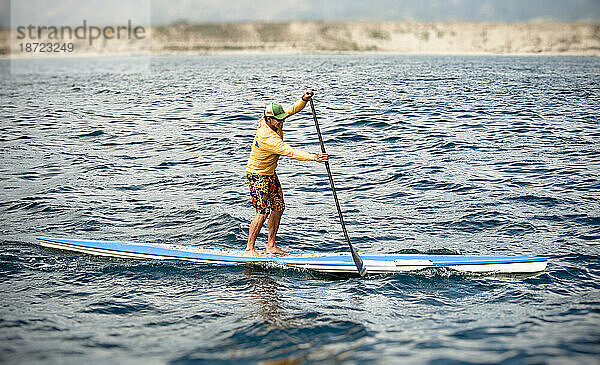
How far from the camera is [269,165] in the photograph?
31.4ft

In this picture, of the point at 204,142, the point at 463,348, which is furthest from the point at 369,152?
the point at 463,348

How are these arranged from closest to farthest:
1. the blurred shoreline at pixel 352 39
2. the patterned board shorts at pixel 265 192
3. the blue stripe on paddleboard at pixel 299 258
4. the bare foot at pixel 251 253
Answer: the blue stripe on paddleboard at pixel 299 258
the patterned board shorts at pixel 265 192
the bare foot at pixel 251 253
the blurred shoreline at pixel 352 39

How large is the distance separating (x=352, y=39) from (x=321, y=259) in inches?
5553

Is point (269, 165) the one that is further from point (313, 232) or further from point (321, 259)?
point (313, 232)

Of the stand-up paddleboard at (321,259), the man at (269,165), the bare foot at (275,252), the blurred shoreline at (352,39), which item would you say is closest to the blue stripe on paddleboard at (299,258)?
the stand-up paddleboard at (321,259)

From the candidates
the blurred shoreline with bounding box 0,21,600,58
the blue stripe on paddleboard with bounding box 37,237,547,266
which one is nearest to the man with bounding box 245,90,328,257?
the blue stripe on paddleboard with bounding box 37,237,547,266

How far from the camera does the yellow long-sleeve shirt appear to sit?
8.99 meters

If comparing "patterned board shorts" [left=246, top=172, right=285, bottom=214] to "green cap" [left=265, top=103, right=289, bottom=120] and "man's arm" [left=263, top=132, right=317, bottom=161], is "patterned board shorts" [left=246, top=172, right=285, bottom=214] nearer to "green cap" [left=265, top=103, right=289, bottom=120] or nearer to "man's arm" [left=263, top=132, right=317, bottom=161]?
Answer: "man's arm" [left=263, top=132, right=317, bottom=161]

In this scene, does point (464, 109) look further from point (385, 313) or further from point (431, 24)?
point (431, 24)

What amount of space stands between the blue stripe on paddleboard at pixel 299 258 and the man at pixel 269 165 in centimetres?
38

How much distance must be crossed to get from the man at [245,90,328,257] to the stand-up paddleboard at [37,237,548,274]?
17.4 inches

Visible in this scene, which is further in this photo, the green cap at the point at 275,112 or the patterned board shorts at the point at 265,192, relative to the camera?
the patterned board shorts at the point at 265,192

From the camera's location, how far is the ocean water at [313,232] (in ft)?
23.3

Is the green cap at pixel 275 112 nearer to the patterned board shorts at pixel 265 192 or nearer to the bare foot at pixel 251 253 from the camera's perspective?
the patterned board shorts at pixel 265 192
